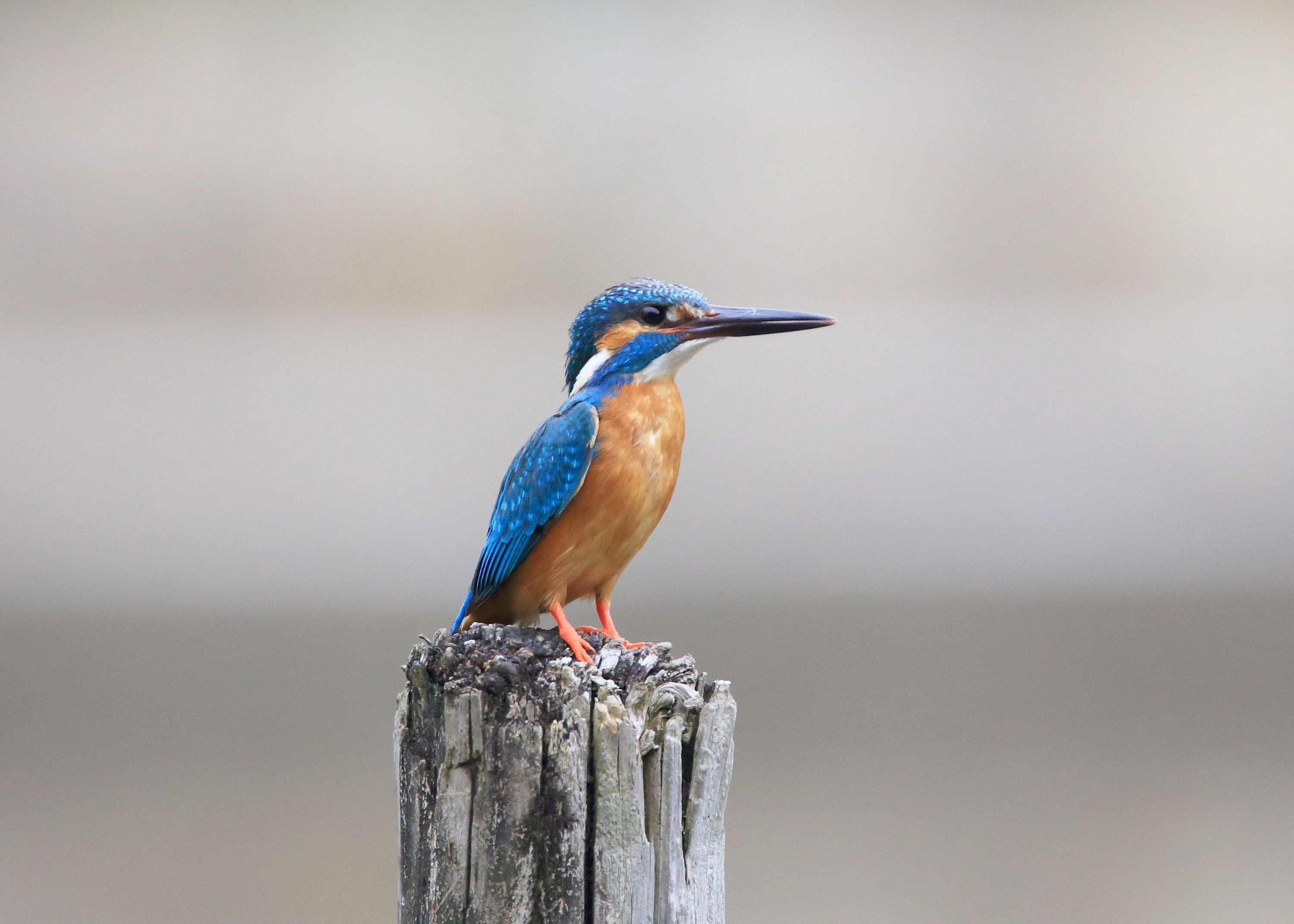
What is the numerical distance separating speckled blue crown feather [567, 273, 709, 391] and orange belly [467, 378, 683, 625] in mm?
139

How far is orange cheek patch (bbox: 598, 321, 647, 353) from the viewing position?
1.99 metres

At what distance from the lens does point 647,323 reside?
1.99 metres

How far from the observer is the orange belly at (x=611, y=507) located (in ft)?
6.17

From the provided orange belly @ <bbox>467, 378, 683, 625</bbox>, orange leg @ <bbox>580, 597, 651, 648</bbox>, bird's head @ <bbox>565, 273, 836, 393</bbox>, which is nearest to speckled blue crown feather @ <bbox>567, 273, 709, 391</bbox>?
bird's head @ <bbox>565, 273, 836, 393</bbox>

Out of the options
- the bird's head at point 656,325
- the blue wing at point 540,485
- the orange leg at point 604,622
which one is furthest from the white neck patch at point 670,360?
the orange leg at point 604,622

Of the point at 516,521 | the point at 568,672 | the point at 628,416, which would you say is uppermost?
the point at 628,416

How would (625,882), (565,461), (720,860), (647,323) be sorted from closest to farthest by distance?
1. (625,882)
2. (720,860)
3. (565,461)
4. (647,323)

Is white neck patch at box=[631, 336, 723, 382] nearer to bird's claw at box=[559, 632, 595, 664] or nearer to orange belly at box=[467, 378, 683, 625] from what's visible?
orange belly at box=[467, 378, 683, 625]

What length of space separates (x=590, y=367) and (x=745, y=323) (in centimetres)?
32

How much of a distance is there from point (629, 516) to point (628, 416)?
0.60 feet

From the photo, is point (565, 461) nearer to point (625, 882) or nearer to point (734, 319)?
point (734, 319)

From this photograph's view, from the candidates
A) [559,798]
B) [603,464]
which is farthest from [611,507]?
[559,798]

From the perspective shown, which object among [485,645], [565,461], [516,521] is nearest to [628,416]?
[565,461]

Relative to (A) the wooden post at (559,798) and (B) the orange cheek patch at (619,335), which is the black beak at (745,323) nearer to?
(B) the orange cheek patch at (619,335)
